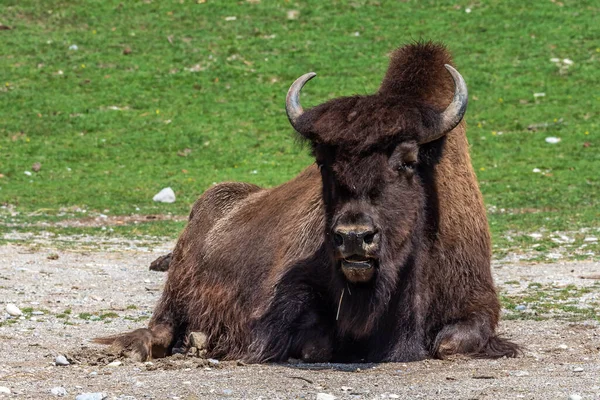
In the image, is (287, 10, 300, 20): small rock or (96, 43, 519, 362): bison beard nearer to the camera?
(96, 43, 519, 362): bison beard

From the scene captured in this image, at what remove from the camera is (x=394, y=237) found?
771cm

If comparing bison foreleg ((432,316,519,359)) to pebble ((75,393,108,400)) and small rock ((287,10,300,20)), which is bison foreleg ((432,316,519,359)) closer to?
pebble ((75,393,108,400))

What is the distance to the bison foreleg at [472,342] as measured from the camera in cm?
792

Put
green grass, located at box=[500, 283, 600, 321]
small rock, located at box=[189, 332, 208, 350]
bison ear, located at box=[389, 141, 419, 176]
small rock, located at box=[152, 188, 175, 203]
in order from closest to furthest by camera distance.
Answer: bison ear, located at box=[389, 141, 419, 176]
small rock, located at box=[189, 332, 208, 350]
green grass, located at box=[500, 283, 600, 321]
small rock, located at box=[152, 188, 175, 203]

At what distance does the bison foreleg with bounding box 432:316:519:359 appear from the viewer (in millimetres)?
7922

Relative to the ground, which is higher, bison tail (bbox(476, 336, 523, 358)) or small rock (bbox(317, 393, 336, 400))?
small rock (bbox(317, 393, 336, 400))

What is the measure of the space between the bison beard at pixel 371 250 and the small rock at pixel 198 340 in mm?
142

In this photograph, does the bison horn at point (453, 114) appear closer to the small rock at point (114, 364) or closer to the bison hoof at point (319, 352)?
the bison hoof at point (319, 352)

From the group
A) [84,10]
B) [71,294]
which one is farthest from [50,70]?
[71,294]

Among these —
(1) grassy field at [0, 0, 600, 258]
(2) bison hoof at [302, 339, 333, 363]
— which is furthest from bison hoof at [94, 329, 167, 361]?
(1) grassy field at [0, 0, 600, 258]

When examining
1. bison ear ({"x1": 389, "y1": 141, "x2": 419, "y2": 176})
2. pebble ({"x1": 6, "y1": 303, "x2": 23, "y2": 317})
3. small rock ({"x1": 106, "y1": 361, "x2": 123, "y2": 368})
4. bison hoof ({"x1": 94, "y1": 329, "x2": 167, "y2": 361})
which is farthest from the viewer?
pebble ({"x1": 6, "y1": 303, "x2": 23, "y2": 317})

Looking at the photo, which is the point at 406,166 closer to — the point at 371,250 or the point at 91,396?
the point at 371,250

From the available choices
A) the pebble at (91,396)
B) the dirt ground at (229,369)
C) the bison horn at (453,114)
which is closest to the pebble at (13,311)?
the dirt ground at (229,369)

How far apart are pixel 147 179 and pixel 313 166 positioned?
1422 cm
